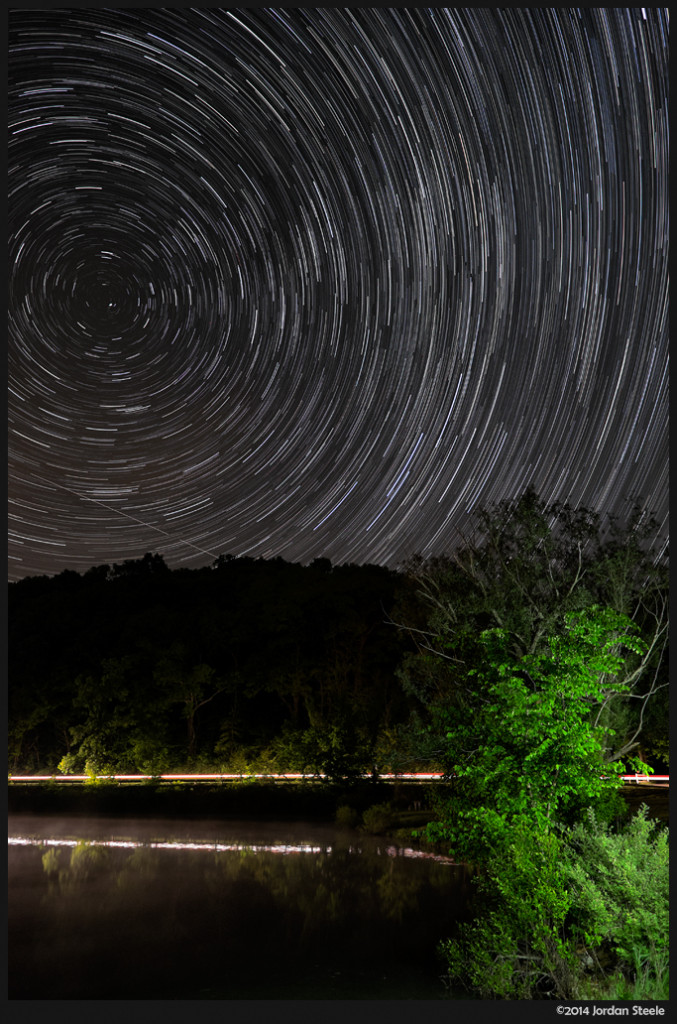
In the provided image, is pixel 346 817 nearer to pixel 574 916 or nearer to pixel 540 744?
pixel 574 916

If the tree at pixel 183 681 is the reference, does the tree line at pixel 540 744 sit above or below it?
above

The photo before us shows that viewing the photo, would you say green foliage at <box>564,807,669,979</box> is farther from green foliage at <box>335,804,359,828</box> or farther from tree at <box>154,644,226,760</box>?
tree at <box>154,644,226,760</box>

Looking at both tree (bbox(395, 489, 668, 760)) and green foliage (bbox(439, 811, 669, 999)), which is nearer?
green foliage (bbox(439, 811, 669, 999))

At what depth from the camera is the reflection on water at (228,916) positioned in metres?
12.7

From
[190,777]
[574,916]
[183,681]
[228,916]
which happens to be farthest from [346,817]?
[574,916]

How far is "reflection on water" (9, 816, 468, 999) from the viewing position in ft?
41.8

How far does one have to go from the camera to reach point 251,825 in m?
31.1

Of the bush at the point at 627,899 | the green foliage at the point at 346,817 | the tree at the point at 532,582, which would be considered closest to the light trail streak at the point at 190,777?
the green foliage at the point at 346,817

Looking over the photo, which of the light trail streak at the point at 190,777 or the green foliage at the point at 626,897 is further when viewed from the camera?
the light trail streak at the point at 190,777

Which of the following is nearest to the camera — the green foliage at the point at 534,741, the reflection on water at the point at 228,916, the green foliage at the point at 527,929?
the green foliage at the point at 527,929

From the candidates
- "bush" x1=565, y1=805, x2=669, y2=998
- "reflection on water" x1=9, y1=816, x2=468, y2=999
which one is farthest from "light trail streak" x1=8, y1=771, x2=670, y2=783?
"bush" x1=565, y1=805, x2=669, y2=998

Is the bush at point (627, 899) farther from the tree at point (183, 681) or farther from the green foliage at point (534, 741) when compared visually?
the tree at point (183, 681)

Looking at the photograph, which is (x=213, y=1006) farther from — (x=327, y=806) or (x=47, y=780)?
(x=47, y=780)

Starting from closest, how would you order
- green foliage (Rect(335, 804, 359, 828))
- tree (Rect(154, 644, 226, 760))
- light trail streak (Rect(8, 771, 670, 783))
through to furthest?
1. green foliage (Rect(335, 804, 359, 828))
2. light trail streak (Rect(8, 771, 670, 783))
3. tree (Rect(154, 644, 226, 760))
